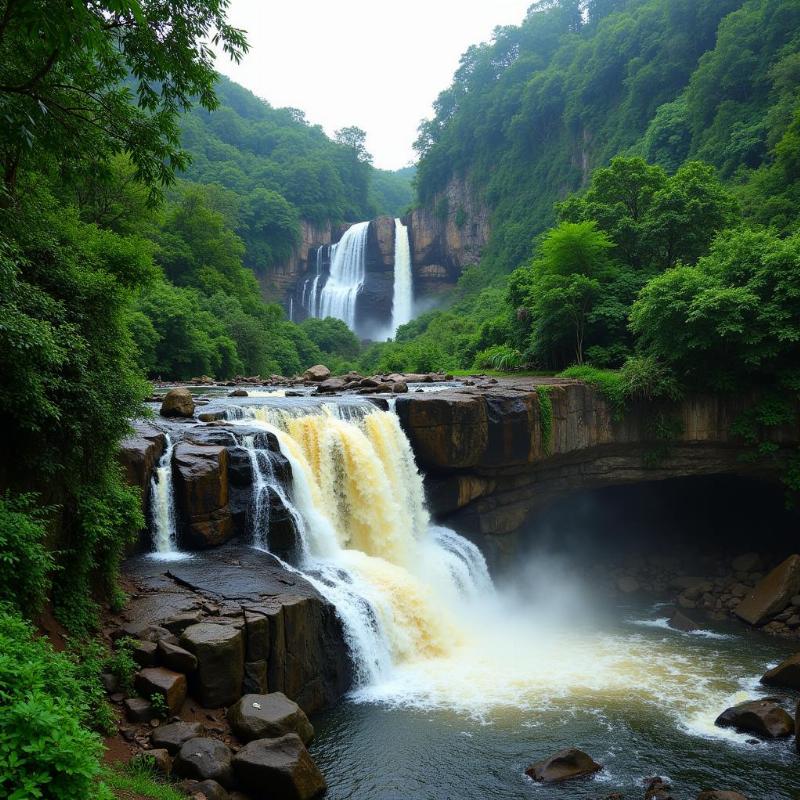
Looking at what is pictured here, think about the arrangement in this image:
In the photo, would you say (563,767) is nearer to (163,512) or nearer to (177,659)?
(177,659)

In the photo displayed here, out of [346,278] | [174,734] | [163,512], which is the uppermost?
[346,278]

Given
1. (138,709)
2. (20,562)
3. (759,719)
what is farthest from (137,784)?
(759,719)

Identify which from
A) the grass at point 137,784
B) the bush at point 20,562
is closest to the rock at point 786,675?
the grass at point 137,784

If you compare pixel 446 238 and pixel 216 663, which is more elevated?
pixel 446 238

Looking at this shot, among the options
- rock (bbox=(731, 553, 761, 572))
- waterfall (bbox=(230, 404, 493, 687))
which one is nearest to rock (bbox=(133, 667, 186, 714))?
waterfall (bbox=(230, 404, 493, 687))

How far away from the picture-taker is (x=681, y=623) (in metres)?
14.8

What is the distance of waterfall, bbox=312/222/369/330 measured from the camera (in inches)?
2324

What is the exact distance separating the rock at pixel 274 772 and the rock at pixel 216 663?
1.04 metres

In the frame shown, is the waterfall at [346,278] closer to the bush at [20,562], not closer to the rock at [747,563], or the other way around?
the rock at [747,563]

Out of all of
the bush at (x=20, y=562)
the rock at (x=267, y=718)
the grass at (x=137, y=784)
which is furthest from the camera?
the rock at (x=267, y=718)

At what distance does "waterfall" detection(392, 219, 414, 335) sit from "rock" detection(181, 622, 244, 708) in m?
51.3

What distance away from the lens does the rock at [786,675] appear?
10.7 meters

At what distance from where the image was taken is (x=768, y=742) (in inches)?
348

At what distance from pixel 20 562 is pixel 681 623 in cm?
1416
